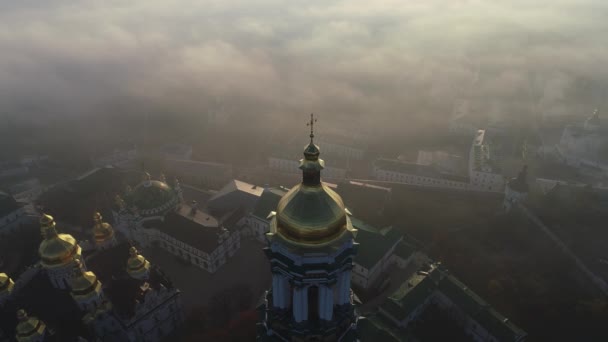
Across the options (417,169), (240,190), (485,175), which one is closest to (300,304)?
(240,190)

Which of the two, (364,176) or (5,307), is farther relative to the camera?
(364,176)

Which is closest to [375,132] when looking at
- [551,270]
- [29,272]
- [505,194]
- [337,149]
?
[337,149]

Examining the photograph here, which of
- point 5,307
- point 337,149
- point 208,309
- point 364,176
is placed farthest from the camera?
point 337,149

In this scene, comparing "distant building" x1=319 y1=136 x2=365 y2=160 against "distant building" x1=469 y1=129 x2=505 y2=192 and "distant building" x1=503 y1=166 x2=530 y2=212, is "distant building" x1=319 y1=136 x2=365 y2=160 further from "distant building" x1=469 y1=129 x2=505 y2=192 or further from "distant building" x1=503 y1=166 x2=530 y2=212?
"distant building" x1=503 y1=166 x2=530 y2=212

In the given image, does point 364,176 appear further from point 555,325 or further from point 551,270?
point 555,325

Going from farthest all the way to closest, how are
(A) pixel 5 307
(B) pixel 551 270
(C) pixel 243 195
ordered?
1. (C) pixel 243 195
2. (B) pixel 551 270
3. (A) pixel 5 307

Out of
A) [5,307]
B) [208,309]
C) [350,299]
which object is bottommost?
[208,309]

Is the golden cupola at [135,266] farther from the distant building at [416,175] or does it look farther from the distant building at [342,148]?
the distant building at [342,148]
